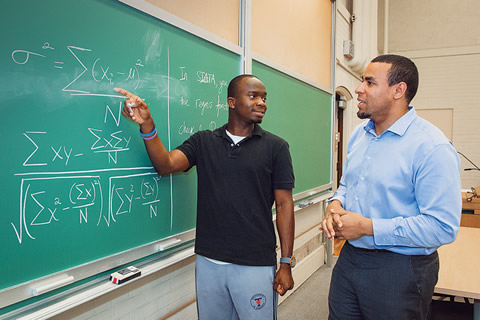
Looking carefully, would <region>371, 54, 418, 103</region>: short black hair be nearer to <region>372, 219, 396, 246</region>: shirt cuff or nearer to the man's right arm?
<region>372, 219, 396, 246</region>: shirt cuff

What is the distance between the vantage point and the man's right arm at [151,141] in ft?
4.28

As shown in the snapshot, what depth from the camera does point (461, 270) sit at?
6.12ft

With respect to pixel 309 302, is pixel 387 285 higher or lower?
higher

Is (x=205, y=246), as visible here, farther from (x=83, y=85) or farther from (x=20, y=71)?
(x=20, y=71)

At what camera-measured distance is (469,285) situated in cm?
166

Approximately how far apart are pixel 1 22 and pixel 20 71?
147 millimetres

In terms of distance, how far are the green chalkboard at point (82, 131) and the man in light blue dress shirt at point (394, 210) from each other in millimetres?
873

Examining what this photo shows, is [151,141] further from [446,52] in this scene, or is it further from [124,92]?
[446,52]

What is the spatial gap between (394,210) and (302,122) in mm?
1929

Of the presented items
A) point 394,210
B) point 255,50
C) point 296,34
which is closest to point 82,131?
point 394,210

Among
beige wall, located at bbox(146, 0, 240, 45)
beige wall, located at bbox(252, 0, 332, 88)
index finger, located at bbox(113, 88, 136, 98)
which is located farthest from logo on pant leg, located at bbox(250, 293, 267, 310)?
beige wall, located at bbox(252, 0, 332, 88)

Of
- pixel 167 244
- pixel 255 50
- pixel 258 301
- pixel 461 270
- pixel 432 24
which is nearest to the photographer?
pixel 258 301

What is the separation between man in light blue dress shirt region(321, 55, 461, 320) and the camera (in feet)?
3.95

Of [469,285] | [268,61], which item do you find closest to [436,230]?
[469,285]
